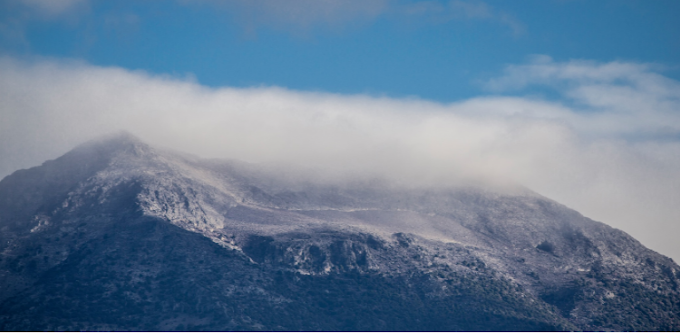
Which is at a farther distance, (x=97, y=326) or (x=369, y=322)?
(x=369, y=322)

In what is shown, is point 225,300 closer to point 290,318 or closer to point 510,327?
point 290,318

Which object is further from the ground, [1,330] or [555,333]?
[555,333]

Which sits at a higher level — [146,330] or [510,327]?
[510,327]

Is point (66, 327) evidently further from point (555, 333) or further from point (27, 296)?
point (555, 333)

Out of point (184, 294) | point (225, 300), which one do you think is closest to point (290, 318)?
point (225, 300)

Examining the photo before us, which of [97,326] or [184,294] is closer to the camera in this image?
[97,326]

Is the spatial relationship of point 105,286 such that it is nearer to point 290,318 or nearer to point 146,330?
point 146,330

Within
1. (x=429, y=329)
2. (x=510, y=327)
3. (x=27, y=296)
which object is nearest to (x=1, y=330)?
(x=27, y=296)

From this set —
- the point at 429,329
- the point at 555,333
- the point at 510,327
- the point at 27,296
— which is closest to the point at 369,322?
the point at 429,329
